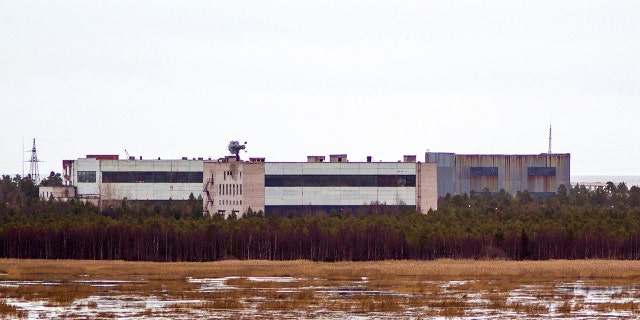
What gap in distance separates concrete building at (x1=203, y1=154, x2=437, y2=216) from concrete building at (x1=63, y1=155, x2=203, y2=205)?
1596 cm

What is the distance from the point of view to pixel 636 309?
75312 mm

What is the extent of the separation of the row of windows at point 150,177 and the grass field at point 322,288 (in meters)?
61.7

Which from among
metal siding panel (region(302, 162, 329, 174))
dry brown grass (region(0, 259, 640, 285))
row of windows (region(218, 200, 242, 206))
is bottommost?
dry brown grass (region(0, 259, 640, 285))

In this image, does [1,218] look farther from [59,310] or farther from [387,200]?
[59,310]

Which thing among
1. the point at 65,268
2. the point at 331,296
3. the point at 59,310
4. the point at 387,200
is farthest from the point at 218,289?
the point at 387,200

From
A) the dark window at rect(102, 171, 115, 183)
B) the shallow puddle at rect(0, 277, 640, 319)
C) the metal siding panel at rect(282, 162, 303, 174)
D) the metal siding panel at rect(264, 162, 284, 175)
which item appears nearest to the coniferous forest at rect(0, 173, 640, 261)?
the shallow puddle at rect(0, 277, 640, 319)

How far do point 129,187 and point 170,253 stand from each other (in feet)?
191

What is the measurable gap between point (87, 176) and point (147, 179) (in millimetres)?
9347

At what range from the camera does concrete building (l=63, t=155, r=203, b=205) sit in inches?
7264

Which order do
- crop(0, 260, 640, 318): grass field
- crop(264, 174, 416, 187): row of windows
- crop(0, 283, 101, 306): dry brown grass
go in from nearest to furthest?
crop(0, 260, 640, 318): grass field, crop(0, 283, 101, 306): dry brown grass, crop(264, 174, 416, 187): row of windows

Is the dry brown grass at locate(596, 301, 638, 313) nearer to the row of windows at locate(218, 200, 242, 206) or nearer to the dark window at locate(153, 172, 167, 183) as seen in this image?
the row of windows at locate(218, 200, 242, 206)

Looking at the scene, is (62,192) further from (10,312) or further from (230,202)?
(10,312)

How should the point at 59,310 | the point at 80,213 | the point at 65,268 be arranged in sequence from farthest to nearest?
the point at 80,213
the point at 65,268
the point at 59,310

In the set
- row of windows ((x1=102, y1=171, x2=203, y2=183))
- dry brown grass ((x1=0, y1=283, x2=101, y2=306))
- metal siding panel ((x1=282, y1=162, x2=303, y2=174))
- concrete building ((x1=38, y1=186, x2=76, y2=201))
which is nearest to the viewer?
dry brown grass ((x1=0, y1=283, x2=101, y2=306))
